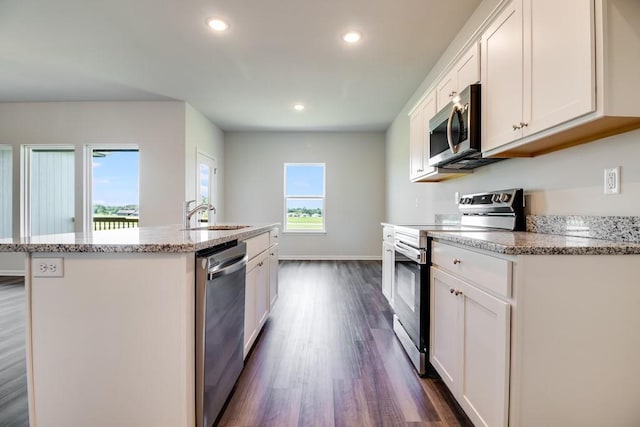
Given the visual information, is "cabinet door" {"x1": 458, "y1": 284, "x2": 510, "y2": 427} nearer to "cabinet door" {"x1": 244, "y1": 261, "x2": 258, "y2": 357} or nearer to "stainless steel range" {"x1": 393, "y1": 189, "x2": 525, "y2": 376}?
"stainless steel range" {"x1": 393, "y1": 189, "x2": 525, "y2": 376}

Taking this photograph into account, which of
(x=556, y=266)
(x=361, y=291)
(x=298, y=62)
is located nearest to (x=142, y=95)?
(x=298, y=62)

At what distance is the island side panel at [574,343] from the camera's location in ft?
3.66

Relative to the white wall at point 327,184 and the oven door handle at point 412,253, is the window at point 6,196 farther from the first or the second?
the oven door handle at point 412,253

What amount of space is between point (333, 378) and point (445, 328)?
0.76 meters

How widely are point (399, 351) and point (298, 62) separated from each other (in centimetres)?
299

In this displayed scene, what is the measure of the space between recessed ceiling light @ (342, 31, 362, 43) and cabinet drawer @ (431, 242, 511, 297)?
210 centimetres

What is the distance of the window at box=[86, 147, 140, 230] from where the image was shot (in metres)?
4.91

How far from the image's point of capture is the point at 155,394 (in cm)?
124

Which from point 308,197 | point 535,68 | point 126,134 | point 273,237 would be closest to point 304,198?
point 308,197

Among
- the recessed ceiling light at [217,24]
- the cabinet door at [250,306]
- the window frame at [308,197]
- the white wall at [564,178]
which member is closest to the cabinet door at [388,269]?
the white wall at [564,178]

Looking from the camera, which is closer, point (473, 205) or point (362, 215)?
point (473, 205)

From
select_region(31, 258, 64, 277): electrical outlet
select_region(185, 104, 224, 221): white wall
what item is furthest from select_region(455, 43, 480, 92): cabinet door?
select_region(185, 104, 224, 221): white wall

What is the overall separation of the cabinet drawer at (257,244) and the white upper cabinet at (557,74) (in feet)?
5.34

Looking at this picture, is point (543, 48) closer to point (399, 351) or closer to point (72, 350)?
point (399, 351)
